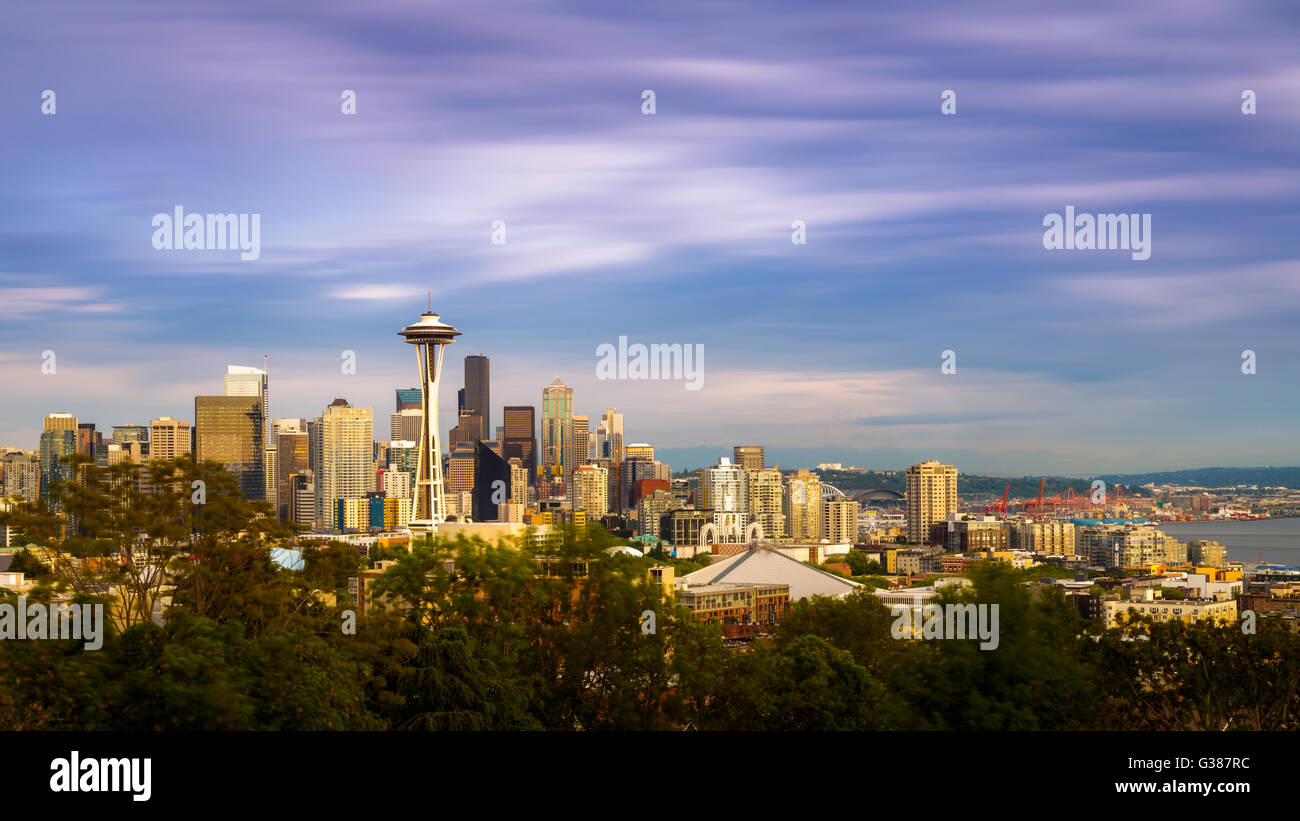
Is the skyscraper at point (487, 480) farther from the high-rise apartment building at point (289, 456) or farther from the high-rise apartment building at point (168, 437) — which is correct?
the high-rise apartment building at point (168, 437)

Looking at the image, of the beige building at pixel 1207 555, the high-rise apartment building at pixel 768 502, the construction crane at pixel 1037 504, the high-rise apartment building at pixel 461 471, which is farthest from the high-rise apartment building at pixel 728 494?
the beige building at pixel 1207 555

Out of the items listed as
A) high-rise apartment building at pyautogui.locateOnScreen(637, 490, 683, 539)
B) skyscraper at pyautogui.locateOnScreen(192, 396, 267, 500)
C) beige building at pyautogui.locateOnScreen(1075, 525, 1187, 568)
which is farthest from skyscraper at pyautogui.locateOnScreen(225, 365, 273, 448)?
beige building at pyautogui.locateOnScreen(1075, 525, 1187, 568)

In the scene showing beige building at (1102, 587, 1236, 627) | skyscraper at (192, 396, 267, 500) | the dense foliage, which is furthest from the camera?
skyscraper at (192, 396, 267, 500)

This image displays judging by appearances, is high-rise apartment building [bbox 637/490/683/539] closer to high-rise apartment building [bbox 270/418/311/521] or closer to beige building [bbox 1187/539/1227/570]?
high-rise apartment building [bbox 270/418/311/521]
